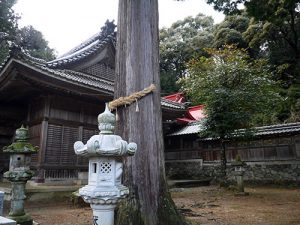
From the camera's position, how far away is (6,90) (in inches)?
415

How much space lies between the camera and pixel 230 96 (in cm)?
1302

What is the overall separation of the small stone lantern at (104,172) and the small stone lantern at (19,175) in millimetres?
3110

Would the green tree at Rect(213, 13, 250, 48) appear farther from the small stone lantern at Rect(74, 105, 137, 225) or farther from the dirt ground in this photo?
the small stone lantern at Rect(74, 105, 137, 225)

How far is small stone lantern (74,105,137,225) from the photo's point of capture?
3.18 m

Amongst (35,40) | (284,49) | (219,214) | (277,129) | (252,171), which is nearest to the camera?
(219,214)

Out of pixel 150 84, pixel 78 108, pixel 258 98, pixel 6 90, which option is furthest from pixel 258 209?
pixel 6 90

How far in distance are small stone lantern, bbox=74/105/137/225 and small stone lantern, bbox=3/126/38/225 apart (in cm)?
311

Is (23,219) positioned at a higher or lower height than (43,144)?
lower

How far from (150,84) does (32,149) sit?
333 cm

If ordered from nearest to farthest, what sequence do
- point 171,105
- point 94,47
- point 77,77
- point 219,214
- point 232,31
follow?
point 219,214, point 77,77, point 94,47, point 171,105, point 232,31

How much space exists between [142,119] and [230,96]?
9.38 m

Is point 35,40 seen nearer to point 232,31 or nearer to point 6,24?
point 6,24

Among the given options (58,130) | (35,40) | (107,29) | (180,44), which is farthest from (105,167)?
(35,40)

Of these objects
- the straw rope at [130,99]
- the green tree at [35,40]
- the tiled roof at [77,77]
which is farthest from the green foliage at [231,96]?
the green tree at [35,40]
